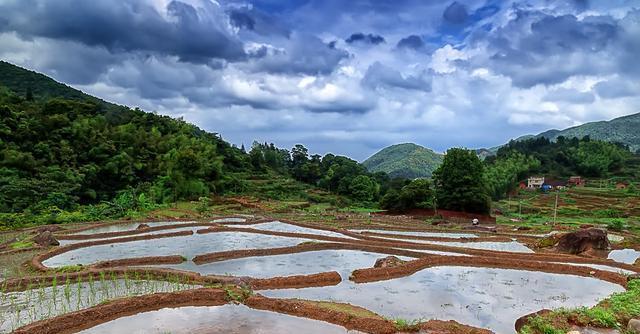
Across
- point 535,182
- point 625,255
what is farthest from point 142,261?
point 535,182

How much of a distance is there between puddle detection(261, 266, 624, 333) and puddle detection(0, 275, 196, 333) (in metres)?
4.04

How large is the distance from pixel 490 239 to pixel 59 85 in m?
83.7

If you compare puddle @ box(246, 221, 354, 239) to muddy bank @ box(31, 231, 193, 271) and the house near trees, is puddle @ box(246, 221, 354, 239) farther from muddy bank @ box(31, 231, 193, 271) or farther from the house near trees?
the house near trees

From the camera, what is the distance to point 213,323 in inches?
443

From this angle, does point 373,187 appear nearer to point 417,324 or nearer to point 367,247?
point 367,247

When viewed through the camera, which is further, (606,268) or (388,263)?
(606,268)

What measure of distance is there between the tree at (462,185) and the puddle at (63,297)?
117 ft

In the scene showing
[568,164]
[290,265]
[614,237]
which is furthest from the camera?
[568,164]

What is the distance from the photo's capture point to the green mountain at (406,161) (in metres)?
136

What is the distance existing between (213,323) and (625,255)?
71.6 feet

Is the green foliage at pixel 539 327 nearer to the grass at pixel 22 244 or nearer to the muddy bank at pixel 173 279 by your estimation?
the muddy bank at pixel 173 279

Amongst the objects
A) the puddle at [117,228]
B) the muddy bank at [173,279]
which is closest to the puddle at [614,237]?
the muddy bank at [173,279]

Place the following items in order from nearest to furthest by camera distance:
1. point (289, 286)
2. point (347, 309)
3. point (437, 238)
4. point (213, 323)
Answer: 1. point (213, 323)
2. point (347, 309)
3. point (289, 286)
4. point (437, 238)

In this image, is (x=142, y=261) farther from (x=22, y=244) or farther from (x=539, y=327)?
(x=539, y=327)
